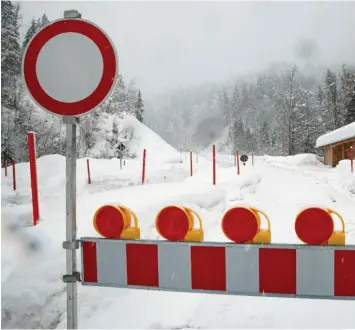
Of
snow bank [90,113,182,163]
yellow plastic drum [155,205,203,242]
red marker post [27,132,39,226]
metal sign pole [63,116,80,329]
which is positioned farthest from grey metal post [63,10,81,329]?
snow bank [90,113,182,163]

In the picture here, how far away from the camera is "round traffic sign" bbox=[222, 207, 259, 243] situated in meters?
1.82

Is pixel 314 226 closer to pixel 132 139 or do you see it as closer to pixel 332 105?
pixel 332 105

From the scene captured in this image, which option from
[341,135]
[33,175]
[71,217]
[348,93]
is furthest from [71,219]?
[348,93]

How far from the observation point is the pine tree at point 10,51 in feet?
99.8

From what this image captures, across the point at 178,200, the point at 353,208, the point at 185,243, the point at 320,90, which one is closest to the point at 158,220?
the point at 185,243

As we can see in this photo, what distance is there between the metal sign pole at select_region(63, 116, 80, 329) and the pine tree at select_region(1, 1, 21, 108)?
31148 mm

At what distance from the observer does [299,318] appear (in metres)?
2.42

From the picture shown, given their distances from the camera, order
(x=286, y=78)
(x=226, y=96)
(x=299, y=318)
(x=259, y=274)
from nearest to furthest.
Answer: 1. (x=259, y=274)
2. (x=299, y=318)
3. (x=286, y=78)
4. (x=226, y=96)

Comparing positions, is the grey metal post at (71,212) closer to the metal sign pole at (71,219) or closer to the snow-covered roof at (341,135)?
the metal sign pole at (71,219)

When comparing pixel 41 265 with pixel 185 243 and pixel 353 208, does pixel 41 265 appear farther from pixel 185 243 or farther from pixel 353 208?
pixel 353 208

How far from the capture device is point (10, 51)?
107ft

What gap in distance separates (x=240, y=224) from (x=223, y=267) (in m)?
0.26

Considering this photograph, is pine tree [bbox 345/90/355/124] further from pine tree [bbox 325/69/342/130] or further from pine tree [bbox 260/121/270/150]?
pine tree [bbox 260/121/270/150]

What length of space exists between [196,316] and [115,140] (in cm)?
4657
